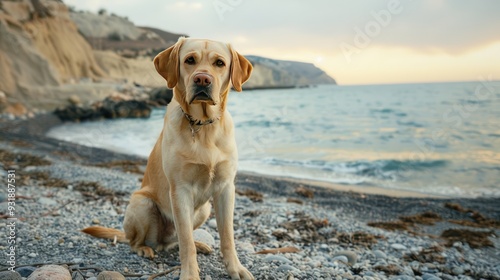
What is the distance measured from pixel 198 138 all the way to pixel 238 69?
68 cm

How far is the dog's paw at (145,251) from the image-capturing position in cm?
353

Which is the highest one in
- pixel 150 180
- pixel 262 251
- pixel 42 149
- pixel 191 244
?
pixel 150 180

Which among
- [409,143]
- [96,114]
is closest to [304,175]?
[409,143]

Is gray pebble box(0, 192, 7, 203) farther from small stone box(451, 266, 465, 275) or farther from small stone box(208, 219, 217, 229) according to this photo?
small stone box(451, 266, 465, 275)

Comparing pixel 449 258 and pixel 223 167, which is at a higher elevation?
pixel 223 167

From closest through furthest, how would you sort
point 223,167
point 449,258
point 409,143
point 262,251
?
point 223,167, point 262,251, point 449,258, point 409,143

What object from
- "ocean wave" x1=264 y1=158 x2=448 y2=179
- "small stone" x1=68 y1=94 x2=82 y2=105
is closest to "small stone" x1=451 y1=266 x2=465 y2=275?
"ocean wave" x1=264 y1=158 x2=448 y2=179

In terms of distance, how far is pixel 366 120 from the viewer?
78.8 ft

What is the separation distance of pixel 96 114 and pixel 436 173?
20043 millimetres

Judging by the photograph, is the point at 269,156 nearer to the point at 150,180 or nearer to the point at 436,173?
the point at 436,173

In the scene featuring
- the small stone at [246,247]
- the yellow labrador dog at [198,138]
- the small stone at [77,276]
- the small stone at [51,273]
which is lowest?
the small stone at [246,247]

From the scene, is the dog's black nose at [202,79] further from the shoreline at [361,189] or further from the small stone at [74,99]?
the small stone at [74,99]

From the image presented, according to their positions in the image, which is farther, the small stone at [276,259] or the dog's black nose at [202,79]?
the small stone at [276,259]

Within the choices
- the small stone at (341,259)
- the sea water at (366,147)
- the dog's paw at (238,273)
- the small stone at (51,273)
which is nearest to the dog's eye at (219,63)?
the dog's paw at (238,273)
